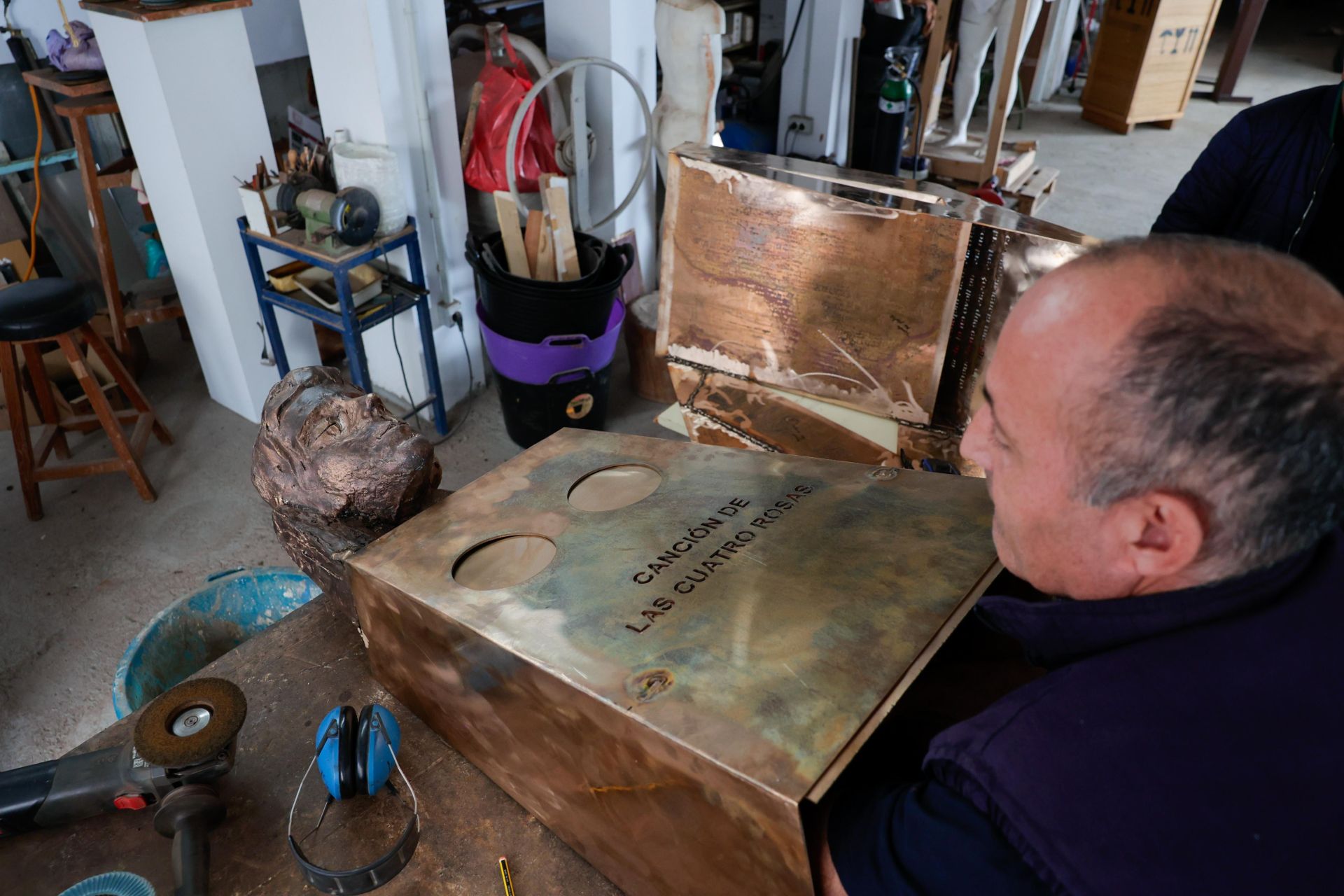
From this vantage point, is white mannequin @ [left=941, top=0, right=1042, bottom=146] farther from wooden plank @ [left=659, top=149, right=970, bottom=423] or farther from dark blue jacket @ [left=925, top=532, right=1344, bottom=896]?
dark blue jacket @ [left=925, top=532, right=1344, bottom=896]

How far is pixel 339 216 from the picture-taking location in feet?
8.61

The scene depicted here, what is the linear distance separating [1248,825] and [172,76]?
3133 millimetres

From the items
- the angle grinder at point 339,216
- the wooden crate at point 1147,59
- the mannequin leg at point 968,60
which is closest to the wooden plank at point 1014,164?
the mannequin leg at point 968,60

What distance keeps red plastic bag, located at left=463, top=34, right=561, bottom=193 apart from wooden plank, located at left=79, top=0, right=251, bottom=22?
0.85m

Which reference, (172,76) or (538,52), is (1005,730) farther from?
(538,52)

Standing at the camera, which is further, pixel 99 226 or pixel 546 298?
pixel 99 226

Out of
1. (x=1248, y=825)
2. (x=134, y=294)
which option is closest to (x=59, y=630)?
(x=134, y=294)

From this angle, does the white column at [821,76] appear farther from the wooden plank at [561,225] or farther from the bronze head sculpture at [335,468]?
the bronze head sculpture at [335,468]

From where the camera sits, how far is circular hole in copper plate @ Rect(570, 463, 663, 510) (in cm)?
117

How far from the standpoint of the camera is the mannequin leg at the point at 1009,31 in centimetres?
435

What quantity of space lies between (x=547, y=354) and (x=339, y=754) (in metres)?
1.94

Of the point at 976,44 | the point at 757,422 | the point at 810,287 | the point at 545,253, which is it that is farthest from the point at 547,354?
the point at 976,44

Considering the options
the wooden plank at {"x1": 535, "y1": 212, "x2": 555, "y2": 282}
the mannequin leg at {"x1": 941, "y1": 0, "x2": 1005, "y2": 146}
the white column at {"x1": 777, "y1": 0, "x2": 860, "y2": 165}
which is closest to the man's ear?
the wooden plank at {"x1": 535, "y1": 212, "x2": 555, "y2": 282}

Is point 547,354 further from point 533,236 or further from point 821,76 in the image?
point 821,76
